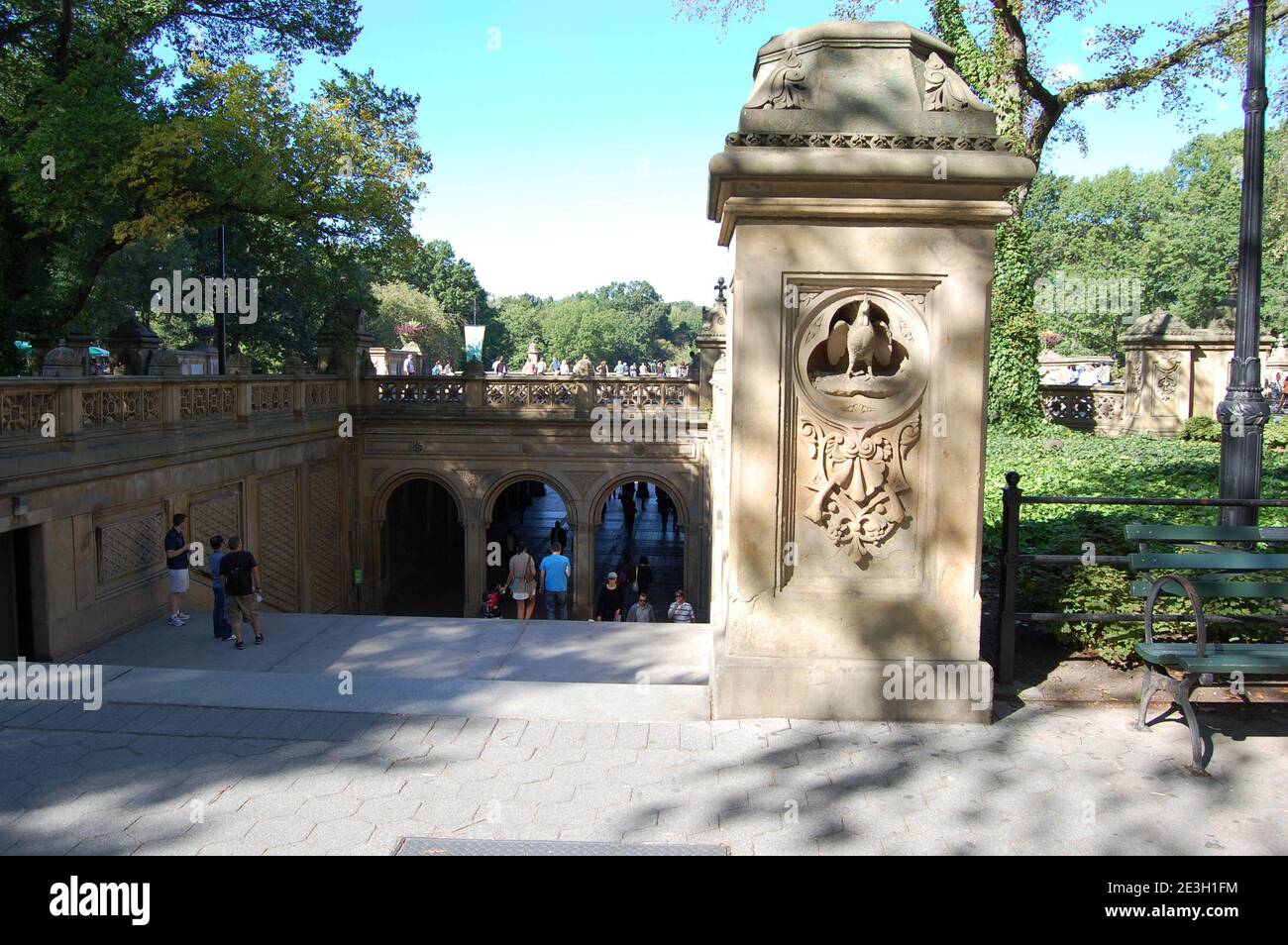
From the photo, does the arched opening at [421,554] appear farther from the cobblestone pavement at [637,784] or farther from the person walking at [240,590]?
the cobblestone pavement at [637,784]

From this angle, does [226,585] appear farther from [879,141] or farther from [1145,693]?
[1145,693]

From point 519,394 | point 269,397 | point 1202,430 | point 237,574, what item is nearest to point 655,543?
point 519,394

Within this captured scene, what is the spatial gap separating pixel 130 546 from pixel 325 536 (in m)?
9.03

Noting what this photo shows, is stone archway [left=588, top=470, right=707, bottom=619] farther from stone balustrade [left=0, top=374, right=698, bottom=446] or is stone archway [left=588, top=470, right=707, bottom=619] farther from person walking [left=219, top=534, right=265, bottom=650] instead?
person walking [left=219, top=534, right=265, bottom=650]

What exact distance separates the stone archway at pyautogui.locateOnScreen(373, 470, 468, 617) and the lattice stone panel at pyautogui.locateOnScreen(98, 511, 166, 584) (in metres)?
10.6

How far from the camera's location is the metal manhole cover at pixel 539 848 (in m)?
3.70

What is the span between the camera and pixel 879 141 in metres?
4.91

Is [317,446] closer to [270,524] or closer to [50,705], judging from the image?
[270,524]

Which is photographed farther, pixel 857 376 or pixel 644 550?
pixel 644 550

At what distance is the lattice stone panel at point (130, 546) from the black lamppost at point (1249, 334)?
11.3 m

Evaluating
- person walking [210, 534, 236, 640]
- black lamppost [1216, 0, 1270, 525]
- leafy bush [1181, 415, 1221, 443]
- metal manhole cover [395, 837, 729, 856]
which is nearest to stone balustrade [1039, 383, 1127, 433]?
leafy bush [1181, 415, 1221, 443]

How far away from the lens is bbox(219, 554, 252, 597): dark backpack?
9.28m

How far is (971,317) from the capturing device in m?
5.02

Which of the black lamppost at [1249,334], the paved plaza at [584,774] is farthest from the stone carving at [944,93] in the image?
the black lamppost at [1249,334]
